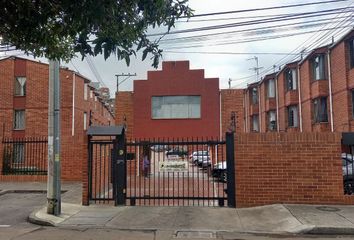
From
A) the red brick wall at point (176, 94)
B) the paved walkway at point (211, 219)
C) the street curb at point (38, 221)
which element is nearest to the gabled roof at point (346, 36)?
the red brick wall at point (176, 94)

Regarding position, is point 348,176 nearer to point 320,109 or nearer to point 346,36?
point 346,36

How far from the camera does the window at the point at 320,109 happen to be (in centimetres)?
3093

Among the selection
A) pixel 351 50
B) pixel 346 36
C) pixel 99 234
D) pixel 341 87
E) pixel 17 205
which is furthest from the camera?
pixel 341 87

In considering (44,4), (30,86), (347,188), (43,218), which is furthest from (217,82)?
(44,4)

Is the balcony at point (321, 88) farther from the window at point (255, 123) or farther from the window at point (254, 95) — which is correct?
the window at point (255, 123)

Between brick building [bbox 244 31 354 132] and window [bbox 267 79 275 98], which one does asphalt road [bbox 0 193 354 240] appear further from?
window [bbox 267 79 275 98]

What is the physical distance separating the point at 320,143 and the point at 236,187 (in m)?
2.58

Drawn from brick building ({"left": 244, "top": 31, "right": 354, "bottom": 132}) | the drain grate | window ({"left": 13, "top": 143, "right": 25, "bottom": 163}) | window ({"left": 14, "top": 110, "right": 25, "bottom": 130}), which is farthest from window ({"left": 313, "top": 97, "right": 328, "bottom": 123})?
the drain grate

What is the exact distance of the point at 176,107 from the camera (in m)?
31.7

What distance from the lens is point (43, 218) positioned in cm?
1059

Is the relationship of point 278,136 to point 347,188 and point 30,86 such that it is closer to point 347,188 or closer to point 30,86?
point 347,188

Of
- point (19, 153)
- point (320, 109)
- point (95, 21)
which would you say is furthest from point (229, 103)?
point (95, 21)

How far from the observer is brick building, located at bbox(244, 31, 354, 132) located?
2622 centimetres

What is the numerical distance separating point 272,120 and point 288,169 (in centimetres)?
3360
